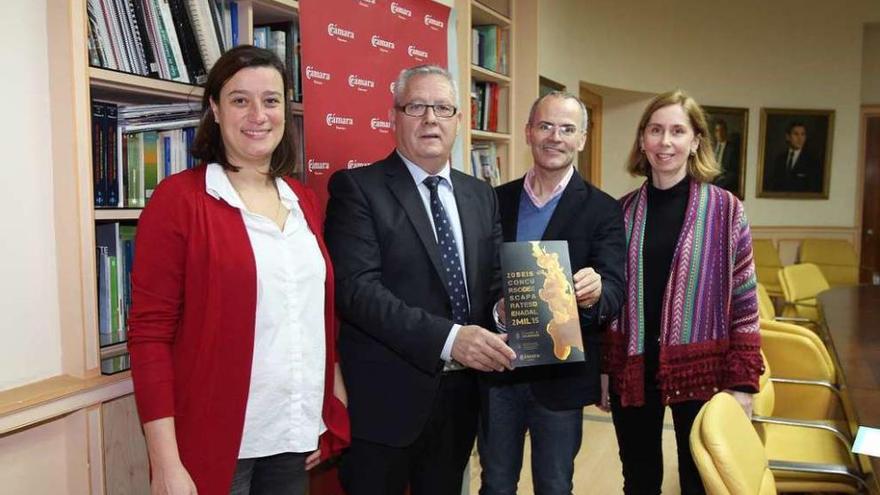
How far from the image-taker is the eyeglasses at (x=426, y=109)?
184cm

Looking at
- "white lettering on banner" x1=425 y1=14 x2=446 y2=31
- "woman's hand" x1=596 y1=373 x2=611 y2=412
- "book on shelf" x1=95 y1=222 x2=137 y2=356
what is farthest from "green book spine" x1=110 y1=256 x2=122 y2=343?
"white lettering on banner" x1=425 y1=14 x2=446 y2=31

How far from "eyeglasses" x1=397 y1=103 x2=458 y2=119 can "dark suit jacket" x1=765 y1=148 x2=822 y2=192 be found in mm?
7056

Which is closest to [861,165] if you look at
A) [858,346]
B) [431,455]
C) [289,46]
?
[858,346]

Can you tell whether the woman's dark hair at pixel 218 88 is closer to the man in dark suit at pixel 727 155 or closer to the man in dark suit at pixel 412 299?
the man in dark suit at pixel 412 299

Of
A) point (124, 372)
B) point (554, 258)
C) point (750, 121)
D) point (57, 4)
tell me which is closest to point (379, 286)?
point (554, 258)

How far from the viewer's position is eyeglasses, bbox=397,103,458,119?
6.05 feet

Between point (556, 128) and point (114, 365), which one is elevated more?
point (556, 128)

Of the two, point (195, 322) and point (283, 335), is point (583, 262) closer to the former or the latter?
point (283, 335)

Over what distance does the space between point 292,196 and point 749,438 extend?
1366 millimetres

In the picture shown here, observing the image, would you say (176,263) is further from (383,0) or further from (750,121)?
(750,121)

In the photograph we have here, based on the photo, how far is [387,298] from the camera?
172 centimetres

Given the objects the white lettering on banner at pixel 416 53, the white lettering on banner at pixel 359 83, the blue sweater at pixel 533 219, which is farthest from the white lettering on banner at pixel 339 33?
the blue sweater at pixel 533 219

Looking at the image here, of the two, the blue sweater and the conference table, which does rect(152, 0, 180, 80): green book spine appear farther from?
the conference table

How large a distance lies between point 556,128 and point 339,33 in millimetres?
948
